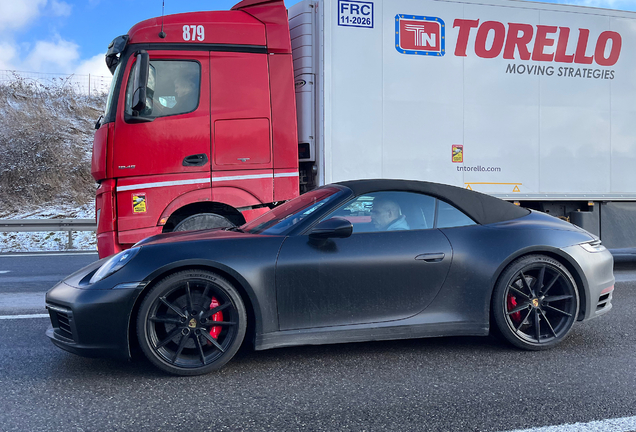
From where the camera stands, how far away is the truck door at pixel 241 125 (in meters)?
5.71

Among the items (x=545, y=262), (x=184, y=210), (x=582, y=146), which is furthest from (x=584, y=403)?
(x=582, y=146)

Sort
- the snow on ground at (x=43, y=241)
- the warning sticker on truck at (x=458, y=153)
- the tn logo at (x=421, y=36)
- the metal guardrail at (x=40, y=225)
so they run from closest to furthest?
1. the tn logo at (x=421, y=36)
2. the warning sticker on truck at (x=458, y=153)
3. the metal guardrail at (x=40, y=225)
4. the snow on ground at (x=43, y=241)

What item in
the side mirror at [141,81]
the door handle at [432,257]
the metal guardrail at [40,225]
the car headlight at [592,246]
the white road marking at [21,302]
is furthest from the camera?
the metal guardrail at [40,225]

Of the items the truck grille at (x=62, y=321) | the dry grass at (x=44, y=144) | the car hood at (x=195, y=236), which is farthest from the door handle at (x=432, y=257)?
the dry grass at (x=44, y=144)

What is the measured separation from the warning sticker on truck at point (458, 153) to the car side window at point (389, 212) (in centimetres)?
303

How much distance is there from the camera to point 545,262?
148 inches

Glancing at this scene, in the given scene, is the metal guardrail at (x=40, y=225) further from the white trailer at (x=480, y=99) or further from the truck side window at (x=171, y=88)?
the white trailer at (x=480, y=99)

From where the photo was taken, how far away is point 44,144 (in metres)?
20.0

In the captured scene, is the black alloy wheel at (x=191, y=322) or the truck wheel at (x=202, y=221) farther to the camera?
the truck wheel at (x=202, y=221)

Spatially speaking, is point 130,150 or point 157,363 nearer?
point 157,363

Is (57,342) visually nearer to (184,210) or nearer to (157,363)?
(157,363)

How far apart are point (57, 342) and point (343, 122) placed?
13.3 feet

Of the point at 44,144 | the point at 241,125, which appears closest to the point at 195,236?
the point at 241,125

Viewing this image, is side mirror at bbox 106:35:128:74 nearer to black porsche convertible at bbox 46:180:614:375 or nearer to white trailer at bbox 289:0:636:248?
white trailer at bbox 289:0:636:248
